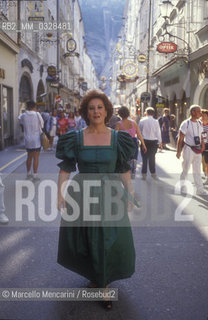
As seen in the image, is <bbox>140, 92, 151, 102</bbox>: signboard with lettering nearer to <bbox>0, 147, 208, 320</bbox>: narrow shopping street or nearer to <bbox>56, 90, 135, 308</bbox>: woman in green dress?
<bbox>0, 147, 208, 320</bbox>: narrow shopping street

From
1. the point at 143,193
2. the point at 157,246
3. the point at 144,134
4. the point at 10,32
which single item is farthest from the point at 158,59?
the point at 157,246

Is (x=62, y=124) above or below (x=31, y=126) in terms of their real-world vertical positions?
above

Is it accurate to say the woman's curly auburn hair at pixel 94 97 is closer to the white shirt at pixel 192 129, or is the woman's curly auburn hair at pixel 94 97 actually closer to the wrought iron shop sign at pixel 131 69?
the white shirt at pixel 192 129

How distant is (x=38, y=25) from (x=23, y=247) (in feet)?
71.1

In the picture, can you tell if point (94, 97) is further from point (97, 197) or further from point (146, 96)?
point (146, 96)

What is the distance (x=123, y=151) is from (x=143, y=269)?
1343mm

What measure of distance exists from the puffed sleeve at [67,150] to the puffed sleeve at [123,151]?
36 cm

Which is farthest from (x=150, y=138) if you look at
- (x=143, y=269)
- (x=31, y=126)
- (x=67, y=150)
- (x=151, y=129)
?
(x=67, y=150)

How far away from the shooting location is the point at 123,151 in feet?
10.1

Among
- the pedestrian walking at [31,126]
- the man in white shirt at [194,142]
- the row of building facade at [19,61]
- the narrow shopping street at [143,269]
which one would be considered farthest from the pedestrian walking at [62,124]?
the narrow shopping street at [143,269]

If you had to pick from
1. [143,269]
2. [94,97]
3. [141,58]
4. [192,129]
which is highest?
[141,58]

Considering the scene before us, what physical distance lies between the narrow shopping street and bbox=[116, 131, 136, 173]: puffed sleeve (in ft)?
3.50

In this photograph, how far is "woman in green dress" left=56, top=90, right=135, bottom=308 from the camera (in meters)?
2.91

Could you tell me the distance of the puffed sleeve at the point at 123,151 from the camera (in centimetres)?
306
